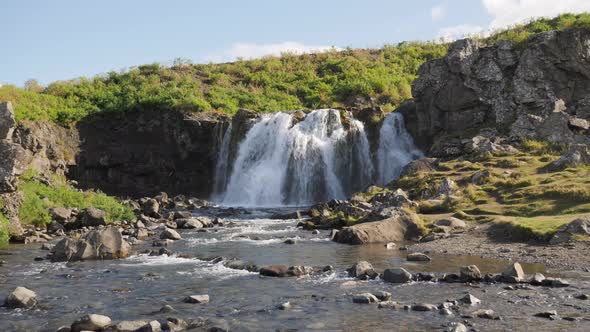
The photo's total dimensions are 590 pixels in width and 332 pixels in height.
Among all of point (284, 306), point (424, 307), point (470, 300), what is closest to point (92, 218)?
point (284, 306)

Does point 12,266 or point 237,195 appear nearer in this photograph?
point 12,266

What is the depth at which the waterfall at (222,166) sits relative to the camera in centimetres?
4878

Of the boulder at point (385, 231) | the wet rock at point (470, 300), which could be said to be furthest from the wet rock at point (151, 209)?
the wet rock at point (470, 300)

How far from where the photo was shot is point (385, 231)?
22922mm

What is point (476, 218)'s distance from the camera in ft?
80.1

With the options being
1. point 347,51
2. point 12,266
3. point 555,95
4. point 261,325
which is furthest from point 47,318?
point 347,51

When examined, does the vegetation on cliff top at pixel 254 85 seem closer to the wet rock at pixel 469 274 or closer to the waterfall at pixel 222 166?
the waterfall at pixel 222 166

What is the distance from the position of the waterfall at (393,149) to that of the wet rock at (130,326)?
113 ft

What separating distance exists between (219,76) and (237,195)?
88.2 feet

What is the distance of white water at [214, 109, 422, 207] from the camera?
146ft

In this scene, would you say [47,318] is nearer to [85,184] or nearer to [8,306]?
[8,306]

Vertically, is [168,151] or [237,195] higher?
[168,151]

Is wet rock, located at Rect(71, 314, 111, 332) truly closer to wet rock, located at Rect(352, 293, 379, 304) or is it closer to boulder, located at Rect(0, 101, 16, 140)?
wet rock, located at Rect(352, 293, 379, 304)

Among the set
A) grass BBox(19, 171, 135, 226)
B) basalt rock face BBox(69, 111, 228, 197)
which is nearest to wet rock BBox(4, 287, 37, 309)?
grass BBox(19, 171, 135, 226)
